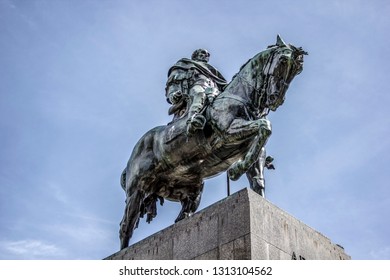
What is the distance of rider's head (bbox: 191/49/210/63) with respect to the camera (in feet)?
50.7

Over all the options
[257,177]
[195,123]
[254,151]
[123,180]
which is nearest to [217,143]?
[195,123]

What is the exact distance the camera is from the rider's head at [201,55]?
15466mm

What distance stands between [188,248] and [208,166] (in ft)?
8.59

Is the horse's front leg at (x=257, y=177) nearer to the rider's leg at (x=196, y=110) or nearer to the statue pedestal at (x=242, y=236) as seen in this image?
the rider's leg at (x=196, y=110)

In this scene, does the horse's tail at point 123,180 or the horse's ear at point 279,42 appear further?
the horse's tail at point 123,180

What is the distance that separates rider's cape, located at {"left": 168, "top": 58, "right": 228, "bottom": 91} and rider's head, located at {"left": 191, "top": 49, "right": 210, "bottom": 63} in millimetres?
384

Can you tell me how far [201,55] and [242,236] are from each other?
6.28 metres

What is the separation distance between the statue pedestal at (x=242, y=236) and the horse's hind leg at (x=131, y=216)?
2297 millimetres

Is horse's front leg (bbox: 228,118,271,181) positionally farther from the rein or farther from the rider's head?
the rider's head

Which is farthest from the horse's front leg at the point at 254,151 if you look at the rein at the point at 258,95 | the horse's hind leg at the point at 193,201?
the horse's hind leg at the point at 193,201
